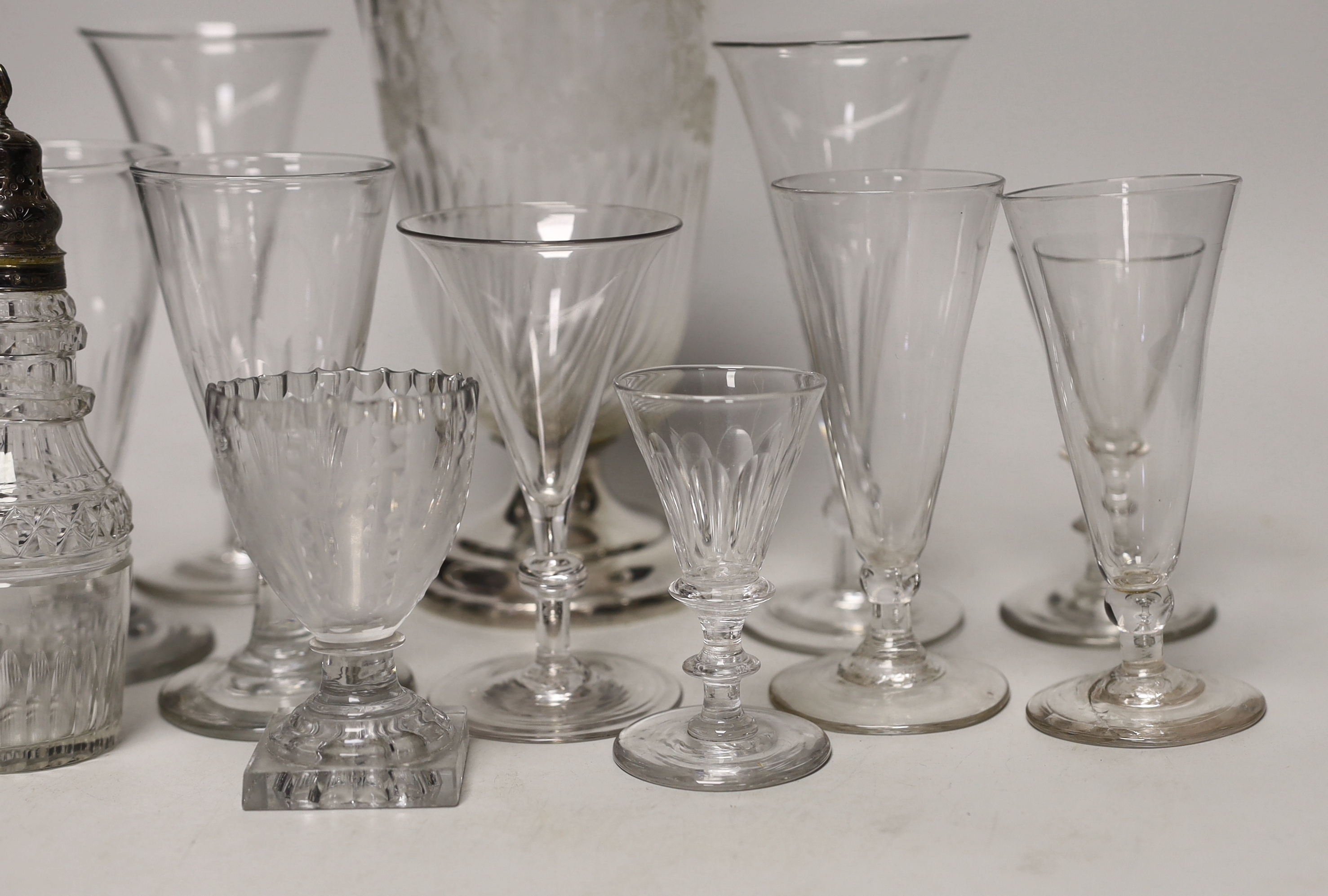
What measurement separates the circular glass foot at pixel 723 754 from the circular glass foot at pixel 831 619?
0.18m

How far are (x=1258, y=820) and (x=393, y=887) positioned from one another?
41cm

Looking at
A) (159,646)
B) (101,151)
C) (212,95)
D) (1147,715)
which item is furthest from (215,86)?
(1147,715)

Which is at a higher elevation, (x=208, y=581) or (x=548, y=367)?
(x=548, y=367)

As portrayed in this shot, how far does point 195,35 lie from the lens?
1259 millimetres

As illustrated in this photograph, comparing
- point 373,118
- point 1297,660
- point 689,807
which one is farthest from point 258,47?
point 1297,660

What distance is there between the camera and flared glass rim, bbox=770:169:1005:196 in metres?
0.90

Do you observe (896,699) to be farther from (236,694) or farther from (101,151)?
(101,151)

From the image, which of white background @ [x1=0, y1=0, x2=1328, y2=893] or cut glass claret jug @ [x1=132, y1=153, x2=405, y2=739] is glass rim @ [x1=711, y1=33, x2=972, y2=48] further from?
cut glass claret jug @ [x1=132, y1=153, x2=405, y2=739]

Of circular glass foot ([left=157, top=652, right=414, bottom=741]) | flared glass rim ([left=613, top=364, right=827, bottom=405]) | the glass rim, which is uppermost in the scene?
the glass rim

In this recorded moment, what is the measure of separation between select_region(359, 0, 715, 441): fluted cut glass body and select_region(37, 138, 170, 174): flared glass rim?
160 millimetres

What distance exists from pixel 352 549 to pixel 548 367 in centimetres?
16

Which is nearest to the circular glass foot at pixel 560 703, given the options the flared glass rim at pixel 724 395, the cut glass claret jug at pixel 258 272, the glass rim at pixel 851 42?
the cut glass claret jug at pixel 258 272

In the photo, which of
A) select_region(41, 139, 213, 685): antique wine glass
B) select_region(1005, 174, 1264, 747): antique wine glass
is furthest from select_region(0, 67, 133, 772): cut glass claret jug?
select_region(1005, 174, 1264, 747): antique wine glass

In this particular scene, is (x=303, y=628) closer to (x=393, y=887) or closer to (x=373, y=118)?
(x=393, y=887)
